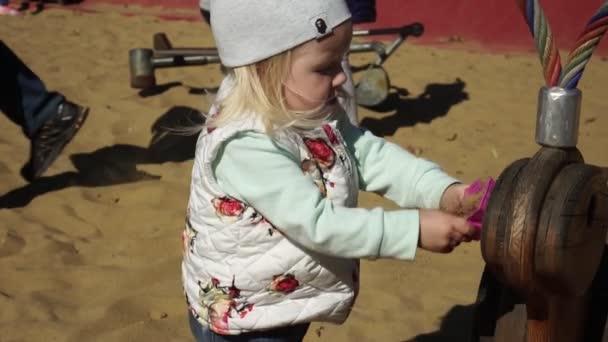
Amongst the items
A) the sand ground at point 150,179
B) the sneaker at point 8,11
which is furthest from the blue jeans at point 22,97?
the sneaker at point 8,11

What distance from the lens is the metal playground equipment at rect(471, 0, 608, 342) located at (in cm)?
123

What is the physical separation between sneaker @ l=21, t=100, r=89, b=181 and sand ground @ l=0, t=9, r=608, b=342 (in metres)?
0.13

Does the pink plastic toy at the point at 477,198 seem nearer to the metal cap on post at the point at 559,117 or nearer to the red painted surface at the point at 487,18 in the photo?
the metal cap on post at the point at 559,117

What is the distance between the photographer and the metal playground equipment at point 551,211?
123 centimetres

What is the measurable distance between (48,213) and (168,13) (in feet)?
14.5

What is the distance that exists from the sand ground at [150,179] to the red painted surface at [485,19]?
15cm

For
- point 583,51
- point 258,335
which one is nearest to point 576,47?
point 583,51

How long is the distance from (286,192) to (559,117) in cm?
49

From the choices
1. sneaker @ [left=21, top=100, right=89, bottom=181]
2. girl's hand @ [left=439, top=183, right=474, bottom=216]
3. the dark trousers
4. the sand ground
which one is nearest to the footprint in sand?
the sand ground

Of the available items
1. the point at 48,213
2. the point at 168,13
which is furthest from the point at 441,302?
the point at 168,13

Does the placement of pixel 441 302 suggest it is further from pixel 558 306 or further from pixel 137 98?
pixel 137 98

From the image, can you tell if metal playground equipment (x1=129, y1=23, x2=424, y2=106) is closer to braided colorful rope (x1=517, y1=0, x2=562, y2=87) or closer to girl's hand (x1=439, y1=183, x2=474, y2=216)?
girl's hand (x1=439, y1=183, x2=474, y2=216)

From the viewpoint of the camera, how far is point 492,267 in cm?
128

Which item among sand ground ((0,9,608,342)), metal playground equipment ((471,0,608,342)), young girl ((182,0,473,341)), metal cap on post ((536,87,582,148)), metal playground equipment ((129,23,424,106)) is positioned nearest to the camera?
metal playground equipment ((471,0,608,342))
